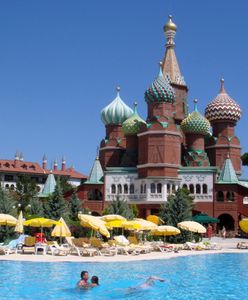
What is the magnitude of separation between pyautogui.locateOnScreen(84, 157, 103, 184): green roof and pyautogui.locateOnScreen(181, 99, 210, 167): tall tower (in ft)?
31.1

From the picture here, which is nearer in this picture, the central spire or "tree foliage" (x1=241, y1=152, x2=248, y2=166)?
the central spire

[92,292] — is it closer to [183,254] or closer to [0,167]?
[183,254]

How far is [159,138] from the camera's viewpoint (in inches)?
2062

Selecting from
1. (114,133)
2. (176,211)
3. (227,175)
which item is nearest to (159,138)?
(227,175)

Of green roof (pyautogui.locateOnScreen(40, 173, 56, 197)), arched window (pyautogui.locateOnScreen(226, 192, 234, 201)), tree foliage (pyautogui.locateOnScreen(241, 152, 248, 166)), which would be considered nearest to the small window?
arched window (pyautogui.locateOnScreen(226, 192, 234, 201))

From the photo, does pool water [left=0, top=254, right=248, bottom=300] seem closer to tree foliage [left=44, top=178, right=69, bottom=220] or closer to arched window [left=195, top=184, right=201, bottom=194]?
tree foliage [left=44, top=178, right=69, bottom=220]

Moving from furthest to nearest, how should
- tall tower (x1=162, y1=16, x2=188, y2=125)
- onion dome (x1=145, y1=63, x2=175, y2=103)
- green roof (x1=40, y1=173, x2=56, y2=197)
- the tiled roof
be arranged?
the tiled roof, tall tower (x1=162, y1=16, x2=188, y2=125), green roof (x1=40, y1=173, x2=56, y2=197), onion dome (x1=145, y1=63, x2=175, y2=103)

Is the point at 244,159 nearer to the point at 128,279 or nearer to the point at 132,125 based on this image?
the point at 132,125

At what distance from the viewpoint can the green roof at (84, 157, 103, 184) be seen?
189 feet

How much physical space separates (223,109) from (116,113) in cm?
1284

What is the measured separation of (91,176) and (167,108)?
11.6 m

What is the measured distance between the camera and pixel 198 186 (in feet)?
176

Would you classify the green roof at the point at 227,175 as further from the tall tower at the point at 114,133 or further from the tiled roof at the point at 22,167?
the tiled roof at the point at 22,167

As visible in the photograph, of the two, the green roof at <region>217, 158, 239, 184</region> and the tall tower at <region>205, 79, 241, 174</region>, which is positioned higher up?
the tall tower at <region>205, 79, 241, 174</region>
